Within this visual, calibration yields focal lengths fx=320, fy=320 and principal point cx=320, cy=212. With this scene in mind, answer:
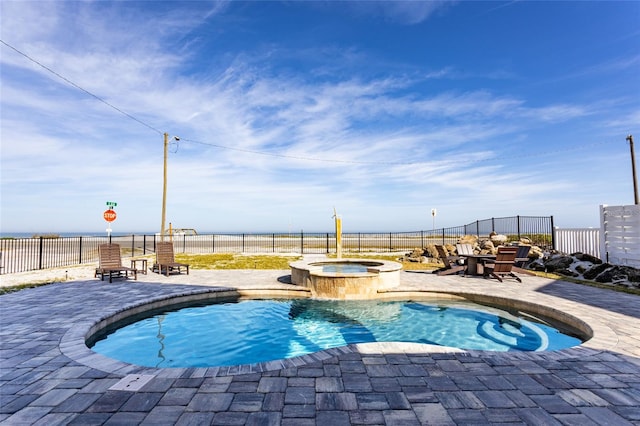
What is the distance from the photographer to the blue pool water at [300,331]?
17.1 ft

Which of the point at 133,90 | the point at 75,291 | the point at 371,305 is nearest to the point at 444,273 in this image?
the point at 371,305

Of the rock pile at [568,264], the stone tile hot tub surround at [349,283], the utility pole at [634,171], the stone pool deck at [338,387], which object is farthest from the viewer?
the utility pole at [634,171]

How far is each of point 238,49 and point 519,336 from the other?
1410 centimetres

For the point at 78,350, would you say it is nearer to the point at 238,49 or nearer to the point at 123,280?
the point at 123,280

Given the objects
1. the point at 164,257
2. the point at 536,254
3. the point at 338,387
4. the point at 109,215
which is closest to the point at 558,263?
the point at 536,254

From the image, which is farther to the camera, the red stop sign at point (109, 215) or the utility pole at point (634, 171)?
the utility pole at point (634, 171)

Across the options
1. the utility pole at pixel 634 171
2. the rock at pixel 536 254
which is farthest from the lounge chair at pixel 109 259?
the utility pole at pixel 634 171

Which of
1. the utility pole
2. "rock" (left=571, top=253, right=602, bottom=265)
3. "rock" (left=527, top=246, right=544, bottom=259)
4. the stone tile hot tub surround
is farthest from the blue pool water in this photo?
the utility pole

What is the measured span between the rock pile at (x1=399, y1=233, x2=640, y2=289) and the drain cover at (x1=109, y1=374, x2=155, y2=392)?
11.5 meters

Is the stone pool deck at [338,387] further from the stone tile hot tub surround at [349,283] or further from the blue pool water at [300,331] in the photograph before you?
the stone tile hot tub surround at [349,283]

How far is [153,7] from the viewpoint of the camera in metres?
9.49

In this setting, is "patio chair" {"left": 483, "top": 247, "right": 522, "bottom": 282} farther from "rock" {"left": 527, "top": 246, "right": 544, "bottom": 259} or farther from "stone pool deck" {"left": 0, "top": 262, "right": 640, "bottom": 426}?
"stone pool deck" {"left": 0, "top": 262, "right": 640, "bottom": 426}

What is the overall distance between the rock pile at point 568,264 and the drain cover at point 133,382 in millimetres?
11498

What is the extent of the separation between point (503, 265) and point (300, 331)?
23.8 feet
